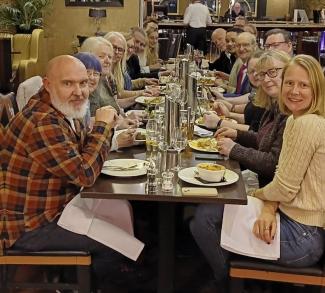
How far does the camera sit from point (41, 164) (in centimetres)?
198

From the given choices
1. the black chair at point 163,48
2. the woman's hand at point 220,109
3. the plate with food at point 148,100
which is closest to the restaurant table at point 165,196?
the woman's hand at point 220,109

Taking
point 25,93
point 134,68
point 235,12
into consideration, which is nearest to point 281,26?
point 235,12

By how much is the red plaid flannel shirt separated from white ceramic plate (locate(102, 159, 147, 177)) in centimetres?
9

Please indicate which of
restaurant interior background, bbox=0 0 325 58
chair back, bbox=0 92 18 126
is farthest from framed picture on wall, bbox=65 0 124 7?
chair back, bbox=0 92 18 126

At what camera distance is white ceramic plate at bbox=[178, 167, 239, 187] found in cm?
205

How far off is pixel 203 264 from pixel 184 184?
914 mm

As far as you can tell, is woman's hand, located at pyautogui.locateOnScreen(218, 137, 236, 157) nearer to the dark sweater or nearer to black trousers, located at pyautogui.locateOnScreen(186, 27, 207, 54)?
the dark sweater

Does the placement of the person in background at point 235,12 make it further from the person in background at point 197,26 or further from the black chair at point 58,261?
the black chair at point 58,261

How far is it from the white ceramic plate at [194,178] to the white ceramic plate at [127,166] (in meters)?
0.16

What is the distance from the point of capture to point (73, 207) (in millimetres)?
2098

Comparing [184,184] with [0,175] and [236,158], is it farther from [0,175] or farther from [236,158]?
[0,175]

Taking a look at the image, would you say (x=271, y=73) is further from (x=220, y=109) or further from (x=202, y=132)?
(x=220, y=109)

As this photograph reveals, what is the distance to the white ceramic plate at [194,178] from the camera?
2051mm

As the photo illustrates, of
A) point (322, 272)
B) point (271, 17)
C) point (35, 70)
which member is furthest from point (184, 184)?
point (271, 17)
